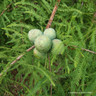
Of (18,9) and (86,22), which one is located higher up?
(18,9)

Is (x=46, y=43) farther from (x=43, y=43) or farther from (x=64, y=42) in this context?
(x=64, y=42)

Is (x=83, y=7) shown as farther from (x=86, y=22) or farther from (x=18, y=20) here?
(x=18, y=20)

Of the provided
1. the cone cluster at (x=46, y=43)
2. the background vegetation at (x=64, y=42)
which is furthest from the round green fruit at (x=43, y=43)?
the background vegetation at (x=64, y=42)

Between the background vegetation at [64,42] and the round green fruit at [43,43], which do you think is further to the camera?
the background vegetation at [64,42]

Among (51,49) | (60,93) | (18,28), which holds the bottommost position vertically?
(60,93)

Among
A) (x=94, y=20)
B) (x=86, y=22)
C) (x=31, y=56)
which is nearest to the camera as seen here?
(x=31, y=56)

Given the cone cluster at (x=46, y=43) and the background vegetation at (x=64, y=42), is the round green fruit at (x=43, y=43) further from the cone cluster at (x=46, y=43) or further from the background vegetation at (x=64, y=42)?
the background vegetation at (x=64, y=42)

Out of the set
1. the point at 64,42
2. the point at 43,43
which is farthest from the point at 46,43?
the point at 64,42

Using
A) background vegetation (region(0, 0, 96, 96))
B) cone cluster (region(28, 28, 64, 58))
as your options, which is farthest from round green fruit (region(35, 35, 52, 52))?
background vegetation (region(0, 0, 96, 96))

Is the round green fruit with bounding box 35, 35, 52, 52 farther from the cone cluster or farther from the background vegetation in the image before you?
the background vegetation

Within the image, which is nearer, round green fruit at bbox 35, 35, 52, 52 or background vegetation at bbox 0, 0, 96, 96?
round green fruit at bbox 35, 35, 52, 52

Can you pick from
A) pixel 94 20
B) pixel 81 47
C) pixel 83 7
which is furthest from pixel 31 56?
pixel 83 7
